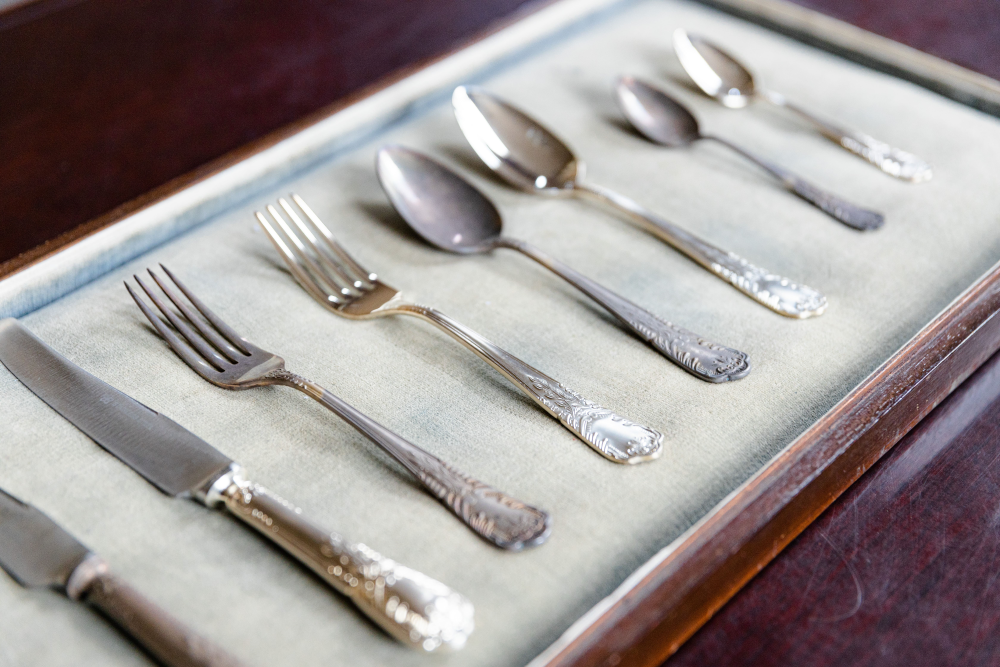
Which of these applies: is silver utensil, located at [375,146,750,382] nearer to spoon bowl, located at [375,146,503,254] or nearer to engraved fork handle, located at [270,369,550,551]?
spoon bowl, located at [375,146,503,254]

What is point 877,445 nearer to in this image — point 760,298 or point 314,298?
point 760,298

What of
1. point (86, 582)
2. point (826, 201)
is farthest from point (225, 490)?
point (826, 201)

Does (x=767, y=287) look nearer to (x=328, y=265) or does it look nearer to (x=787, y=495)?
(x=787, y=495)

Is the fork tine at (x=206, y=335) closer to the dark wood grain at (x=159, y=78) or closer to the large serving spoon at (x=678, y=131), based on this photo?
the dark wood grain at (x=159, y=78)

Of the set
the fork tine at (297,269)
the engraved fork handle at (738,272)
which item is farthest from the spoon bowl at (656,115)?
the fork tine at (297,269)

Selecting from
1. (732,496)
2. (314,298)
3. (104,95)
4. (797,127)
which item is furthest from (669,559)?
(104,95)

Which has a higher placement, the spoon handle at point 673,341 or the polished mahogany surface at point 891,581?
the spoon handle at point 673,341
